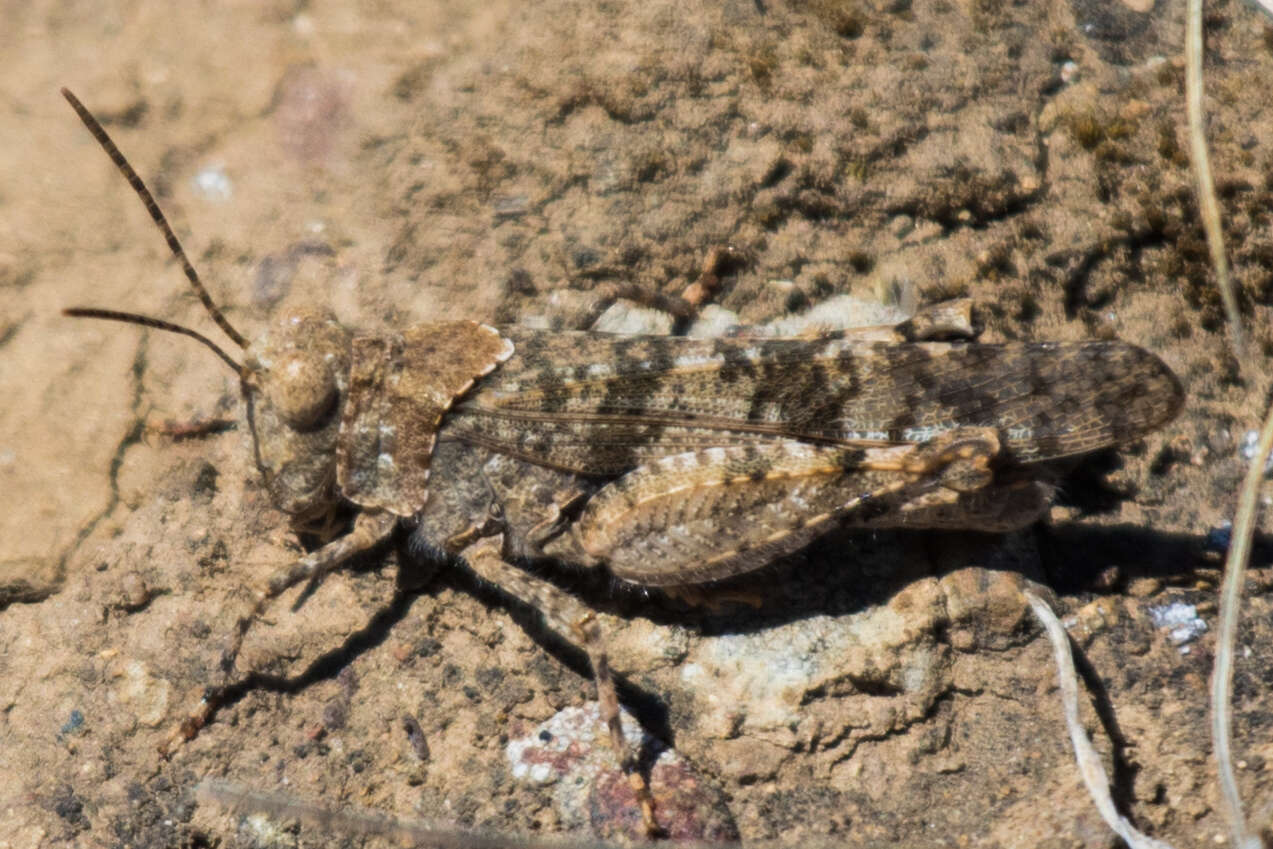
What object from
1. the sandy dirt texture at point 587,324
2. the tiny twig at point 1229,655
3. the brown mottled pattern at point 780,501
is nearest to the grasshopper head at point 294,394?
the sandy dirt texture at point 587,324

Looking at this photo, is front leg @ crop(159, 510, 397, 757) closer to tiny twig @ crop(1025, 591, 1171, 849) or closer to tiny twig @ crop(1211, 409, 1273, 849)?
tiny twig @ crop(1025, 591, 1171, 849)

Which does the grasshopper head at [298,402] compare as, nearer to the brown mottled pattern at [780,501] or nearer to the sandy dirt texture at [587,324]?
the sandy dirt texture at [587,324]

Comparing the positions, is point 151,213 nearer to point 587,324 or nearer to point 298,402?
point 298,402

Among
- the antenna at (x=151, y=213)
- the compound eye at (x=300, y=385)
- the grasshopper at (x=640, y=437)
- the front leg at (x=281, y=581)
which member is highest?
the antenna at (x=151, y=213)

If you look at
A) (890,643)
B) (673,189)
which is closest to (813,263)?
(673,189)

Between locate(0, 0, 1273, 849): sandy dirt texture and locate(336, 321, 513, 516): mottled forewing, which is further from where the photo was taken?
locate(336, 321, 513, 516): mottled forewing

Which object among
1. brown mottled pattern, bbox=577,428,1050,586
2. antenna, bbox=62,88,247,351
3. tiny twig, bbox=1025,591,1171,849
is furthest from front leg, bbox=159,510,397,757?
tiny twig, bbox=1025,591,1171,849
